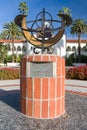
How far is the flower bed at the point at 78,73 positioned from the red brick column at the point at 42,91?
10118mm

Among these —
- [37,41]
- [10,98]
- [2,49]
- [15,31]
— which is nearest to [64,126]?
[37,41]

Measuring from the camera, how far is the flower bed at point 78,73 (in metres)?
18.2

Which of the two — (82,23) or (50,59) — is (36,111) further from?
(82,23)

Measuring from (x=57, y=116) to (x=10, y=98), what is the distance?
10.4 ft

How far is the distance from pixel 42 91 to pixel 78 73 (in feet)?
35.6

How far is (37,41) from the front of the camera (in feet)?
29.6

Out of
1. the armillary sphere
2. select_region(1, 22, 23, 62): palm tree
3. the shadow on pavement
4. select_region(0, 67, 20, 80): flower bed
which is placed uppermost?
select_region(1, 22, 23, 62): palm tree

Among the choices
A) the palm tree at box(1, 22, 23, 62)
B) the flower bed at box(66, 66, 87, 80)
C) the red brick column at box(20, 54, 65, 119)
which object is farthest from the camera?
the palm tree at box(1, 22, 23, 62)

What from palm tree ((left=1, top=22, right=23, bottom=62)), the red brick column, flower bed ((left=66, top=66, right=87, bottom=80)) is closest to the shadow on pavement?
the red brick column

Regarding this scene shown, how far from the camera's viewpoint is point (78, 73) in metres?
18.5

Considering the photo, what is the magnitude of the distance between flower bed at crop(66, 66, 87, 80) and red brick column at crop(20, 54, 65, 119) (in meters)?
10.1

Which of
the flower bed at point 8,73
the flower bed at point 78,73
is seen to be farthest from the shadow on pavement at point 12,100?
the flower bed at point 78,73

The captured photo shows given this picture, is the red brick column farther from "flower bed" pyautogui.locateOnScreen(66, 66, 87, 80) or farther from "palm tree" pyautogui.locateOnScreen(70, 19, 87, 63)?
"palm tree" pyautogui.locateOnScreen(70, 19, 87, 63)

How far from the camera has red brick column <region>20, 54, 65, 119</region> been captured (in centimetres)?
789
